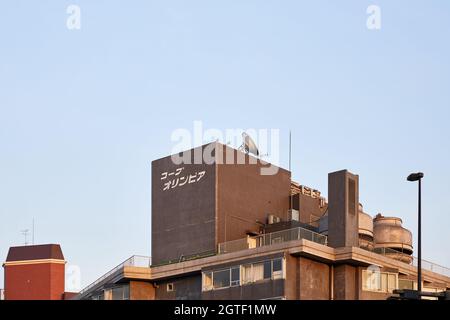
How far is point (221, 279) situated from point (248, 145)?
14.0m

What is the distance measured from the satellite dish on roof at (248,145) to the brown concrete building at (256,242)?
3.82 ft

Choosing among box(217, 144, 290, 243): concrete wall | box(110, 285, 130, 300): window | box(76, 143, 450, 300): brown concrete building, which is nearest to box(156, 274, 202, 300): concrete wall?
box(76, 143, 450, 300): brown concrete building

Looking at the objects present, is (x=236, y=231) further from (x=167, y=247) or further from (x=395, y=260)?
(x=395, y=260)

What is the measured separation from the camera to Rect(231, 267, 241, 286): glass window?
6819 centimetres

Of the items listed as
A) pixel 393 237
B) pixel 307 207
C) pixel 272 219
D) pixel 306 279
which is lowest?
pixel 306 279

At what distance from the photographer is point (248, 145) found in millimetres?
79250

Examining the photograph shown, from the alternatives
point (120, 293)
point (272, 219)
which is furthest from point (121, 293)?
point (272, 219)

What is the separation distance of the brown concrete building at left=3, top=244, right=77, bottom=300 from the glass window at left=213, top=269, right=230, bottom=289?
315 feet

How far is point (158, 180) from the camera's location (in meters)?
80.8

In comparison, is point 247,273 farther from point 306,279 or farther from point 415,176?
point 415,176

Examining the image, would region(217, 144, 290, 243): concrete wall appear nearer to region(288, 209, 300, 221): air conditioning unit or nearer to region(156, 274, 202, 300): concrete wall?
region(288, 209, 300, 221): air conditioning unit

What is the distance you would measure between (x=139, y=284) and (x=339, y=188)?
18.0 m

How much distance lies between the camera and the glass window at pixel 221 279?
6906 centimetres
